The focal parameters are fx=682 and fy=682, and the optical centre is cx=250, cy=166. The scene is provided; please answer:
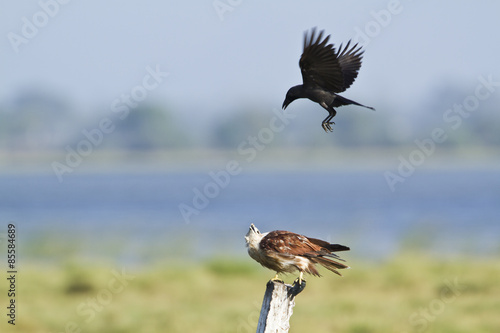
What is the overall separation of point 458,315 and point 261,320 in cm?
699

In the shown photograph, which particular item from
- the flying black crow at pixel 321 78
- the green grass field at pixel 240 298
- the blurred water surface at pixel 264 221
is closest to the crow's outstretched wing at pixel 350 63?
the flying black crow at pixel 321 78

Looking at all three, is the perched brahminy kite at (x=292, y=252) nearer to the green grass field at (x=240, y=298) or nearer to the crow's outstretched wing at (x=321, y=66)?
the crow's outstretched wing at (x=321, y=66)

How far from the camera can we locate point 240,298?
13.2 metres

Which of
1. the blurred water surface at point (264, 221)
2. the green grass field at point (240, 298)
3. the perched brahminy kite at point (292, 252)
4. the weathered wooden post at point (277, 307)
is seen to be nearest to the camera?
the weathered wooden post at point (277, 307)

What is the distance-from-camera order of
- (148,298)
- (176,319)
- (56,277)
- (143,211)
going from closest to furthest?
(176,319), (148,298), (56,277), (143,211)

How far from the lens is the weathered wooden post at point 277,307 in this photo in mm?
4623

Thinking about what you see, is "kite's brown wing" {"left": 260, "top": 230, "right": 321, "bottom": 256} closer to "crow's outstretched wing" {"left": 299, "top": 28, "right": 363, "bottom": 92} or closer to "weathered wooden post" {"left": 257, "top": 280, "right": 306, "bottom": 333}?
"weathered wooden post" {"left": 257, "top": 280, "right": 306, "bottom": 333}

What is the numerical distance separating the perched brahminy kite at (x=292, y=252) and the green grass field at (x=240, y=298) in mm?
5595

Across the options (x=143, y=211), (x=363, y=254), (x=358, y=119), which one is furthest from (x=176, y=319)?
(x=358, y=119)

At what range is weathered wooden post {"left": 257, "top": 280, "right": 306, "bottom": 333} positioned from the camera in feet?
15.2

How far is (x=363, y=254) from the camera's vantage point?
20141 millimetres

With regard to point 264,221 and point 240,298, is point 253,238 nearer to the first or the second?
point 240,298

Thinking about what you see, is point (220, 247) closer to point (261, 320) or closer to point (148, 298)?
point (148, 298)

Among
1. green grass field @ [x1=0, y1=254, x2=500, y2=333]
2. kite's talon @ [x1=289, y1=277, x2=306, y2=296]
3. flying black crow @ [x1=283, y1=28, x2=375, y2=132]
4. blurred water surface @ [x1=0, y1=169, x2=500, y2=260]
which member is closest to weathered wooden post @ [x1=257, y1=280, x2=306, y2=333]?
kite's talon @ [x1=289, y1=277, x2=306, y2=296]
